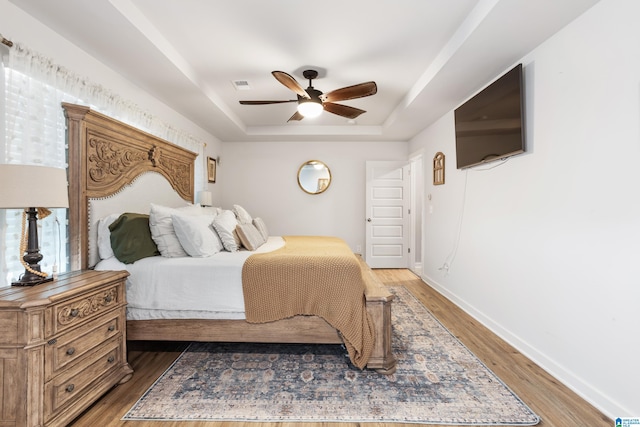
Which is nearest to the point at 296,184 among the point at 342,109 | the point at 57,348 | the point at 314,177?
the point at 314,177

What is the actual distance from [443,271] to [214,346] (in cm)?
285

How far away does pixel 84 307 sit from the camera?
5.33ft

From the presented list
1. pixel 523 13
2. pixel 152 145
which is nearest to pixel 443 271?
pixel 523 13

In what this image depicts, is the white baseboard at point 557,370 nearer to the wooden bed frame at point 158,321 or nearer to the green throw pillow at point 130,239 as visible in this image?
the wooden bed frame at point 158,321

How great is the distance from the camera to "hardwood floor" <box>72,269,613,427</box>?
5.10ft

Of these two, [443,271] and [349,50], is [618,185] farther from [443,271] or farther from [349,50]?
[443,271]

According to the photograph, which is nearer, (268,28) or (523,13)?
(523,13)

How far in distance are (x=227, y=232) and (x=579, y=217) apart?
102 inches

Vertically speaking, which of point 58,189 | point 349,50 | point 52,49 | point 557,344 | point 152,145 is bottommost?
point 557,344

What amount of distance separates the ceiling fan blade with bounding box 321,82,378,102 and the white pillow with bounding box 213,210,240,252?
1.51 m

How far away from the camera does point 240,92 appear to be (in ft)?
11.1

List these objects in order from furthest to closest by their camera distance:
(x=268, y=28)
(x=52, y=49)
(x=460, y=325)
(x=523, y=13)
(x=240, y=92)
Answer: (x=240, y=92) < (x=460, y=325) < (x=268, y=28) < (x=52, y=49) < (x=523, y=13)

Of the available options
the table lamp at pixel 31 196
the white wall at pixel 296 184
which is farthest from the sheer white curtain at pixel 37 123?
the white wall at pixel 296 184

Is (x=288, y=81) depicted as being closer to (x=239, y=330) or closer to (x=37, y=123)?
(x=37, y=123)
